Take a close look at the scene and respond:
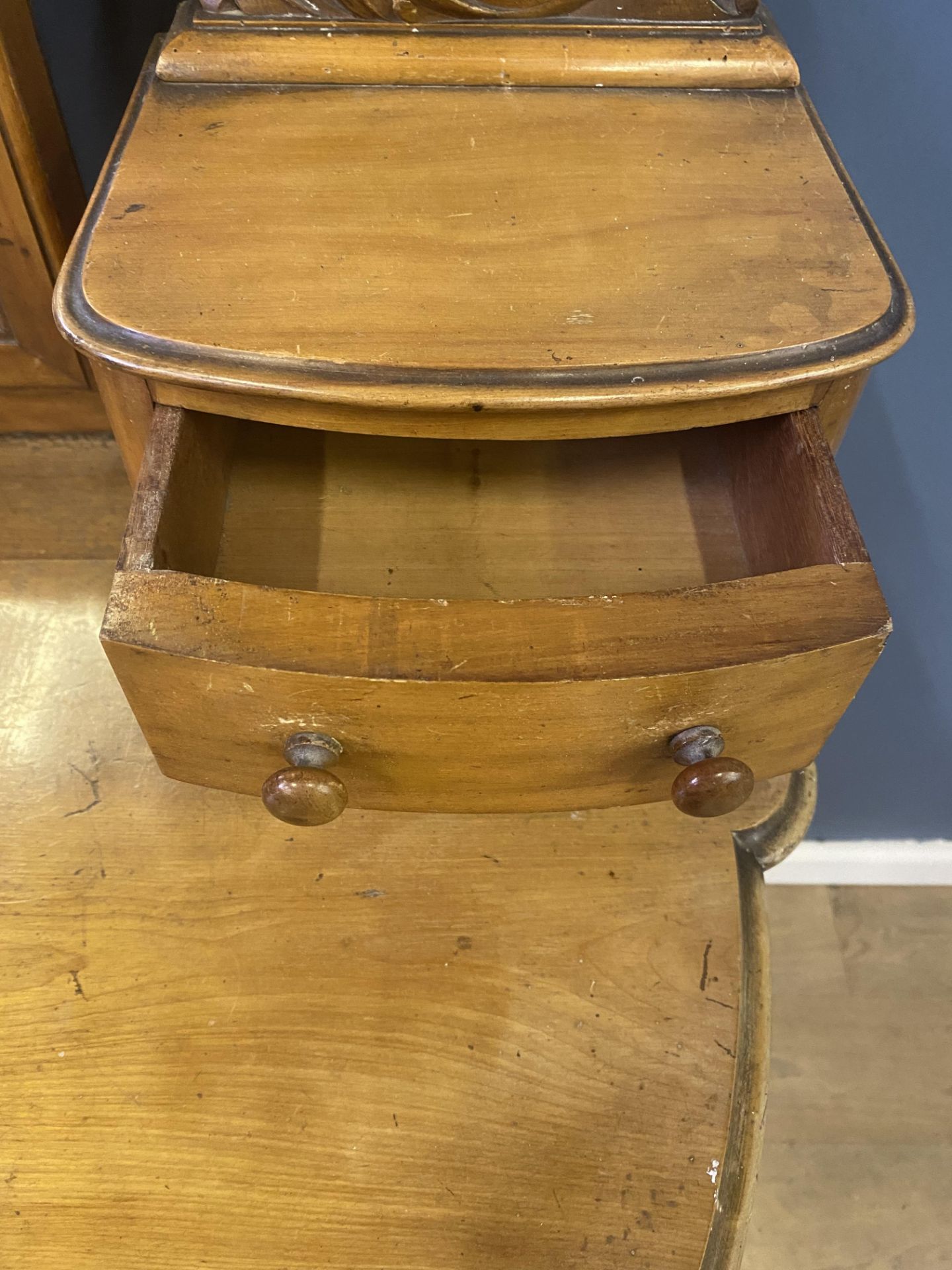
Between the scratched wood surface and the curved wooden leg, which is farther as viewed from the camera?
the curved wooden leg

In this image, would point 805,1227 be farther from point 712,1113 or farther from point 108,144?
point 108,144

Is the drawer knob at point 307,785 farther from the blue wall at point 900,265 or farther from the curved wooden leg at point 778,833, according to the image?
the blue wall at point 900,265

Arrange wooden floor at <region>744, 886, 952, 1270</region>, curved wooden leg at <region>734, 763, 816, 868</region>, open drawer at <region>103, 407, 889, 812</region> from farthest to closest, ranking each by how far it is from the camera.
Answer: wooden floor at <region>744, 886, 952, 1270</region> < curved wooden leg at <region>734, 763, 816, 868</region> < open drawer at <region>103, 407, 889, 812</region>

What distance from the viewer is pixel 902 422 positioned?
0.94 meters

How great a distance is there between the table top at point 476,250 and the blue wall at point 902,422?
18cm

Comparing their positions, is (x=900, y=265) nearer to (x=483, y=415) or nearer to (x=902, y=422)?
(x=902, y=422)

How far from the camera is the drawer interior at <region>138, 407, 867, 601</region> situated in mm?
577

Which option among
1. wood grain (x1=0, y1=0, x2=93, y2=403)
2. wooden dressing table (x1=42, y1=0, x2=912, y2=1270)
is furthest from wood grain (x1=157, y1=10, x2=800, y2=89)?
wood grain (x1=0, y1=0, x2=93, y2=403)

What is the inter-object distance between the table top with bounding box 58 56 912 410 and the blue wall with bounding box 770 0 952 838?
0.18 metres

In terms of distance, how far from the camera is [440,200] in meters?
0.54

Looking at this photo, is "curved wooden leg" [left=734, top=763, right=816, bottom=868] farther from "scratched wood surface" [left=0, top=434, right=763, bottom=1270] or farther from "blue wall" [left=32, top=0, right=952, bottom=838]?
"blue wall" [left=32, top=0, right=952, bottom=838]

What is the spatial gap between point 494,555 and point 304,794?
0.24 meters

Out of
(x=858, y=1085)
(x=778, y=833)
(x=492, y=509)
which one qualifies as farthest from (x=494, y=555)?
(x=858, y=1085)

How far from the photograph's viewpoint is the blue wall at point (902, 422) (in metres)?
0.72
